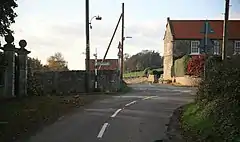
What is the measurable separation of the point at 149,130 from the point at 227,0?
10339 millimetres

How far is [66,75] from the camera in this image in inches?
1357

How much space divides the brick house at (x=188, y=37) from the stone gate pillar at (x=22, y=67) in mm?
46401

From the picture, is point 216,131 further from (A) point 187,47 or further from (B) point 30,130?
(A) point 187,47

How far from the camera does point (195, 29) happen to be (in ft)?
235

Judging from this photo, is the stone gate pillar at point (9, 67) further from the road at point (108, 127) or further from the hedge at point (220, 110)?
the hedge at point (220, 110)

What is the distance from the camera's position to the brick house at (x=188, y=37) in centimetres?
6831

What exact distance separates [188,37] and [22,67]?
48834mm

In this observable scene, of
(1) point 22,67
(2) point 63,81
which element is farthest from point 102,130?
(2) point 63,81

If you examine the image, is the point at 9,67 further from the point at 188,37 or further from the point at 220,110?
the point at 188,37

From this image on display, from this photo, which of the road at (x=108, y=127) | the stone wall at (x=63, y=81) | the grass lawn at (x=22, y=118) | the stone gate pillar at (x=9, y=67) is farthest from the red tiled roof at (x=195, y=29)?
the road at (x=108, y=127)

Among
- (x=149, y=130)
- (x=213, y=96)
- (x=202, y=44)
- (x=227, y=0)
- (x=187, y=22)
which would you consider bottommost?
(x=149, y=130)

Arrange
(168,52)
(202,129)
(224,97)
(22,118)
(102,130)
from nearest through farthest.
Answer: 1. (202,129)
2. (224,97)
3. (102,130)
4. (22,118)
5. (168,52)

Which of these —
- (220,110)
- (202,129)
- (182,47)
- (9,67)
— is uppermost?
(182,47)

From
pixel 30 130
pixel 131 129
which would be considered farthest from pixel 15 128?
pixel 131 129
